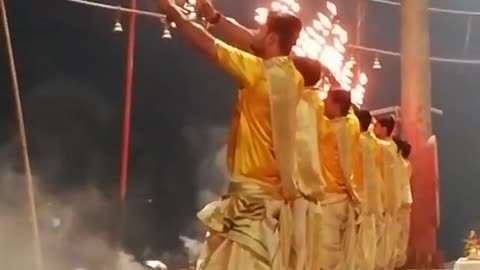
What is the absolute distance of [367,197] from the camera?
13.1 ft

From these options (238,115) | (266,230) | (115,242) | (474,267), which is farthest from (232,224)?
(474,267)

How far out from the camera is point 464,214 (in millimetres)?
5863

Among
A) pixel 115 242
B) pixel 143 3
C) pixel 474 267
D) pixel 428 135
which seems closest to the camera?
pixel 115 242

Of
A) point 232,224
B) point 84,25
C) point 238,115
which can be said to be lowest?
point 232,224

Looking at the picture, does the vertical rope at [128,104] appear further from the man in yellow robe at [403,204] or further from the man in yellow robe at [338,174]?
the man in yellow robe at [403,204]

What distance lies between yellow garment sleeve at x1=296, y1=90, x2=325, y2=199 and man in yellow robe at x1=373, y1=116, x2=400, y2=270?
4.22 ft

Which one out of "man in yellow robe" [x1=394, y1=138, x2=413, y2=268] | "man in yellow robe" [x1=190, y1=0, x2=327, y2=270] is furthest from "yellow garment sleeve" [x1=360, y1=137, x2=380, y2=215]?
"man in yellow robe" [x1=190, y1=0, x2=327, y2=270]

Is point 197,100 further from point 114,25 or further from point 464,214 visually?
point 464,214

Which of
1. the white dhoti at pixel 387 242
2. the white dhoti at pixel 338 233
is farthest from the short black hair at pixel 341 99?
the white dhoti at pixel 387 242

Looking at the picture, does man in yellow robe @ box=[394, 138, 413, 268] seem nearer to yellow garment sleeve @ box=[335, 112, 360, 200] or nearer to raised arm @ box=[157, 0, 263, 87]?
yellow garment sleeve @ box=[335, 112, 360, 200]

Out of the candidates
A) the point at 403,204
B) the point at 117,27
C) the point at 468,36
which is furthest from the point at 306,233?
the point at 468,36

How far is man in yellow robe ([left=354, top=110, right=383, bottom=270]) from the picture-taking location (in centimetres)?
392

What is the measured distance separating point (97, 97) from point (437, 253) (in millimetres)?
2267

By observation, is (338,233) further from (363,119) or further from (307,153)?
(307,153)
